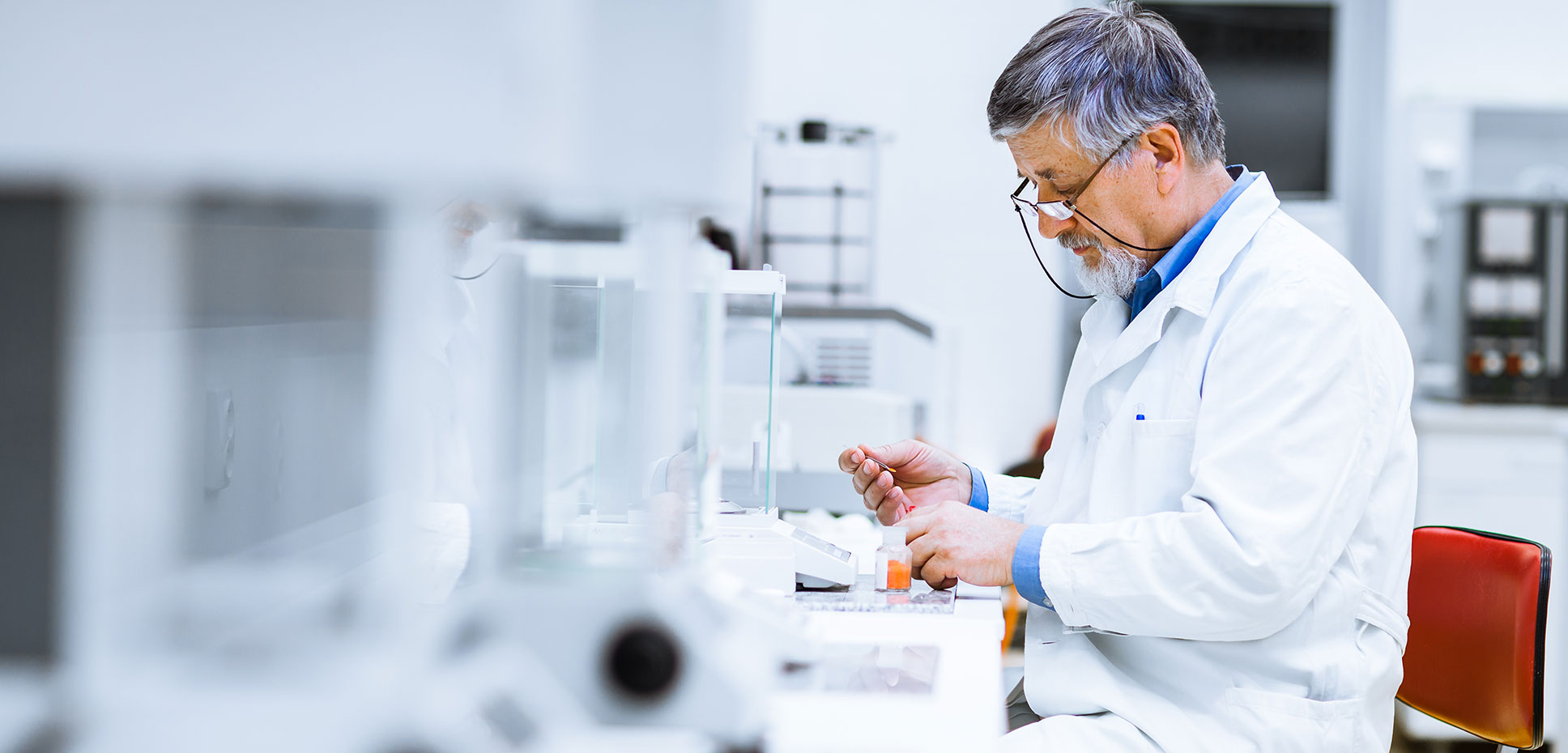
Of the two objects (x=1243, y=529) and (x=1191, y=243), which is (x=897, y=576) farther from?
(x=1191, y=243)

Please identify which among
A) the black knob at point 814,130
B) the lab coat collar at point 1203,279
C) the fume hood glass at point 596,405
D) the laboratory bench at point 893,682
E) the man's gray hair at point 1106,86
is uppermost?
the black knob at point 814,130

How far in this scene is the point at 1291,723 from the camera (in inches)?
41.9

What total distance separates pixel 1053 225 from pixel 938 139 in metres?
2.31

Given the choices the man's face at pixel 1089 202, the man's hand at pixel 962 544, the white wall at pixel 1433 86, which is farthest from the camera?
the white wall at pixel 1433 86

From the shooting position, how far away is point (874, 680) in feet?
2.95

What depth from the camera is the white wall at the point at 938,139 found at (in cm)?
354

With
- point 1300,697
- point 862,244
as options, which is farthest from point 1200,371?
point 862,244

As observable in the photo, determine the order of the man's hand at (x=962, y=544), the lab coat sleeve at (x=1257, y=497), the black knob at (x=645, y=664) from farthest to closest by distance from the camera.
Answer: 1. the man's hand at (x=962, y=544)
2. the lab coat sleeve at (x=1257, y=497)
3. the black knob at (x=645, y=664)

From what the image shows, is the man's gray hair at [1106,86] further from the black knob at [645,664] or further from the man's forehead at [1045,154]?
the black knob at [645,664]

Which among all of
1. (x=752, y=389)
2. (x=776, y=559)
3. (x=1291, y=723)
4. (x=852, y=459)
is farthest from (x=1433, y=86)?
(x=776, y=559)

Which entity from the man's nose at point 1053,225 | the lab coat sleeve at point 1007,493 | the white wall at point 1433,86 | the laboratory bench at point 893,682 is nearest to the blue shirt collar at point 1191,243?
the man's nose at point 1053,225

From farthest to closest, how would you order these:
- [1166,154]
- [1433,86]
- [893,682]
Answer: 1. [1433,86]
2. [1166,154]
3. [893,682]

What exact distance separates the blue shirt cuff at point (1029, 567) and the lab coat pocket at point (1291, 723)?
0.66ft

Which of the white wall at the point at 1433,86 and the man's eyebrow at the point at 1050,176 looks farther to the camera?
the white wall at the point at 1433,86
